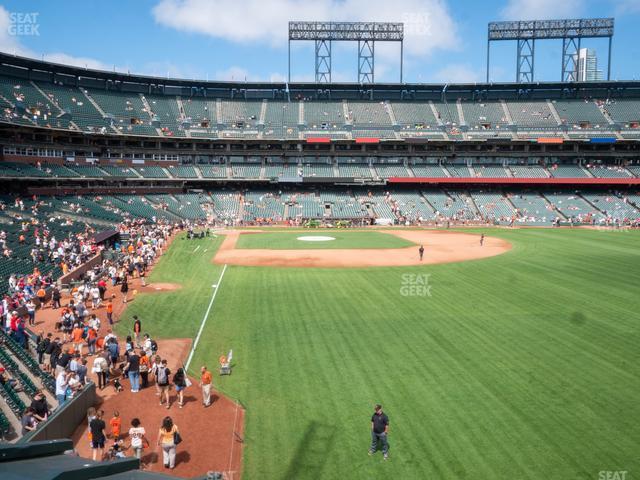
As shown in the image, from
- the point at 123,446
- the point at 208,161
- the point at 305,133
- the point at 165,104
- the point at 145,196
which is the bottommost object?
the point at 123,446

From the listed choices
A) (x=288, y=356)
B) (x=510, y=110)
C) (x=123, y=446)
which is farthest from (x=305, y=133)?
(x=123, y=446)

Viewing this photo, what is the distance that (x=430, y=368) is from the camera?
55.7 ft

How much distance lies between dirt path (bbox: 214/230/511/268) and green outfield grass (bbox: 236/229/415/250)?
2018 millimetres

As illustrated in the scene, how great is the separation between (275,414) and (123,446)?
4.15m

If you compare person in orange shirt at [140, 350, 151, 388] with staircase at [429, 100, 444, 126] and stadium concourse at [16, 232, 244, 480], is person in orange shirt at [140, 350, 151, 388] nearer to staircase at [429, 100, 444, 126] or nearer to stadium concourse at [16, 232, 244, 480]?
stadium concourse at [16, 232, 244, 480]

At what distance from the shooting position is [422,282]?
31.4m

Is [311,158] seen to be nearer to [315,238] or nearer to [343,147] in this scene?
[343,147]

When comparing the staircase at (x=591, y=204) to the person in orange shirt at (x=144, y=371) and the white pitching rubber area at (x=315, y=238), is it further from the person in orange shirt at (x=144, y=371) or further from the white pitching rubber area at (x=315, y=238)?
the person in orange shirt at (x=144, y=371)

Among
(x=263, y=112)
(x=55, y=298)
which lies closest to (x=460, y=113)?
(x=263, y=112)

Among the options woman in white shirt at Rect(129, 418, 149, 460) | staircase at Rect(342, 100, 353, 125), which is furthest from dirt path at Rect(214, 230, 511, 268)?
staircase at Rect(342, 100, 353, 125)

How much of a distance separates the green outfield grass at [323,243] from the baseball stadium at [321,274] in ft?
2.53

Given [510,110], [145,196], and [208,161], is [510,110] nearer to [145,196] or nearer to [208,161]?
[208,161]

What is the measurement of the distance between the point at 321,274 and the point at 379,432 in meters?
23.0

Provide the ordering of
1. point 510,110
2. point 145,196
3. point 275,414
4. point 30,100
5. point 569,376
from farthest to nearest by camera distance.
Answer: point 510,110 < point 145,196 < point 30,100 < point 569,376 < point 275,414
